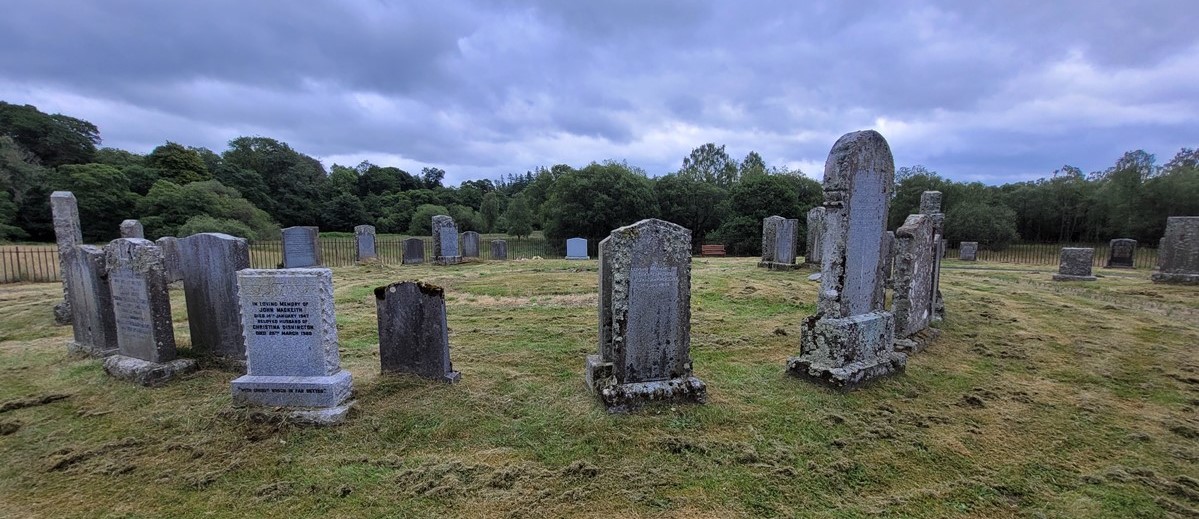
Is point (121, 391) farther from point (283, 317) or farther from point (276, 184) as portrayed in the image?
point (276, 184)

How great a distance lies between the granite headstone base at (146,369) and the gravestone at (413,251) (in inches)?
518

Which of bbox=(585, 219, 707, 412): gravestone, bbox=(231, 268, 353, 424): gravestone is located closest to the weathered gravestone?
bbox=(585, 219, 707, 412): gravestone

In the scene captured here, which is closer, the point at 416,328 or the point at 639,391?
the point at 639,391

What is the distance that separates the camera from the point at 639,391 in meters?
4.05

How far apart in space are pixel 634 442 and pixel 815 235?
13493mm

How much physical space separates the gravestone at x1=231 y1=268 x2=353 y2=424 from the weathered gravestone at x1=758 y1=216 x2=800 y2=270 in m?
13.4

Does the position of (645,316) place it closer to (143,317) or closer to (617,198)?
(143,317)

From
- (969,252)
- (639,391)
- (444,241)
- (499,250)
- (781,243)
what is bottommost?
(639,391)

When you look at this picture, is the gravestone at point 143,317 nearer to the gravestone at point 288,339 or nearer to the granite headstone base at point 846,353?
the gravestone at point 288,339

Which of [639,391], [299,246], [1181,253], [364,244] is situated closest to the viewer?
[639,391]

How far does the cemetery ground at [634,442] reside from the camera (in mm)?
2818

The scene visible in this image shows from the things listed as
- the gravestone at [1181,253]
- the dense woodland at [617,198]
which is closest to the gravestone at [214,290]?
the gravestone at [1181,253]

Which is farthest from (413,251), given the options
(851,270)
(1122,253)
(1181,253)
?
(1122,253)

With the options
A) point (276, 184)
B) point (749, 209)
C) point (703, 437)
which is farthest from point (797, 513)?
point (276, 184)
